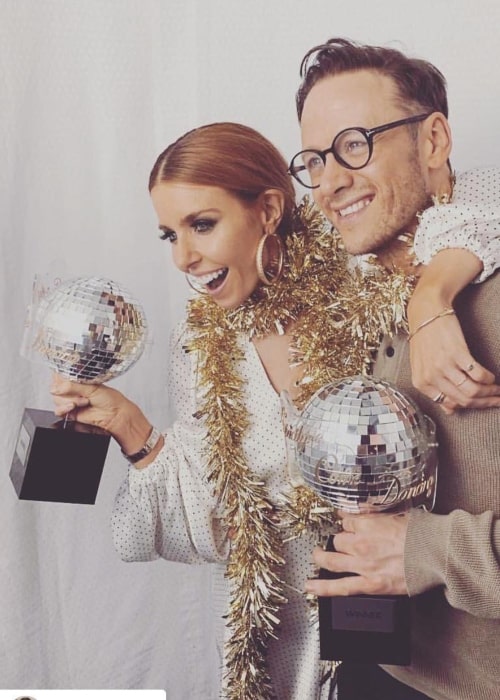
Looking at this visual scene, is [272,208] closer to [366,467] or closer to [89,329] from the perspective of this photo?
[89,329]

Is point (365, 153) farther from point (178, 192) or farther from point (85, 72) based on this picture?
point (85, 72)

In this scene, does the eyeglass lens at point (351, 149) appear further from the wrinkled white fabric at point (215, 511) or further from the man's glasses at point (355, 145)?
the wrinkled white fabric at point (215, 511)

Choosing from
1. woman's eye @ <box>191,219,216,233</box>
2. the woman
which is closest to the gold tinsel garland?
the woman

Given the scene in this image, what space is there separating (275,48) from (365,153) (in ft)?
1.37

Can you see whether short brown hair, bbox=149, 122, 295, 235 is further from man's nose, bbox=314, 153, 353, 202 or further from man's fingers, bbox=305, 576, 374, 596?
man's fingers, bbox=305, 576, 374, 596

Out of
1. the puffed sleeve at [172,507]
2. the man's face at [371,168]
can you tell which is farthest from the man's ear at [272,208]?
the puffed sleeve at [172,507]

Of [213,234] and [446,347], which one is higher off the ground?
[213,234]

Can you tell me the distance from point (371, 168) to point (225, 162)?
199mm

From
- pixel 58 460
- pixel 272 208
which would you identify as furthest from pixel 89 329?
pixel 272 208

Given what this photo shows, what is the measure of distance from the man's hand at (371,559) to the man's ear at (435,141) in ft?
1.27

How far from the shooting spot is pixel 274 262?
3.60 ft

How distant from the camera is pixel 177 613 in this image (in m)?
1.57

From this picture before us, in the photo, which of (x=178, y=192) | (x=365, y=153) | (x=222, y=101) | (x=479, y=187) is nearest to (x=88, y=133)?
(x=222, y=101)

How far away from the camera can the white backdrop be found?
48.4 inches
